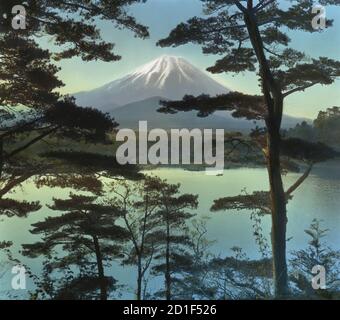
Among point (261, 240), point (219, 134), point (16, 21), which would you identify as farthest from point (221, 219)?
point (16, 21)

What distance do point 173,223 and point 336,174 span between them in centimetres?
97

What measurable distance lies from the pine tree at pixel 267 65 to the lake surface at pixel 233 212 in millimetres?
67

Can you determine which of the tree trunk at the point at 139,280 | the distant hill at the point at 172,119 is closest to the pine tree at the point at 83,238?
the tree trunk at the point at 139,280

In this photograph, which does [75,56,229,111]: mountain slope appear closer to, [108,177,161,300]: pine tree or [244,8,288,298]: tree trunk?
[244,8,288,298]: tree trunk

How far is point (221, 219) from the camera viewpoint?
2.48 m

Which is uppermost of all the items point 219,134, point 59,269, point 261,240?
point 219,134

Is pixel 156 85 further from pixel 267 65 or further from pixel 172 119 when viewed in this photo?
pixel 267 65

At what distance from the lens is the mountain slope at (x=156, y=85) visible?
Result: 2.48 m

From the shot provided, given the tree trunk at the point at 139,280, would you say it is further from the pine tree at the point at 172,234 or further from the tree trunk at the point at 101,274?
the tree trunk at the point at 101,274

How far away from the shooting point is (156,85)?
2535 mm

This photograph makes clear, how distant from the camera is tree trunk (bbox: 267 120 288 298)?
8.22ft

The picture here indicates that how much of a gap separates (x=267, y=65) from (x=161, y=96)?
0.63 metres
